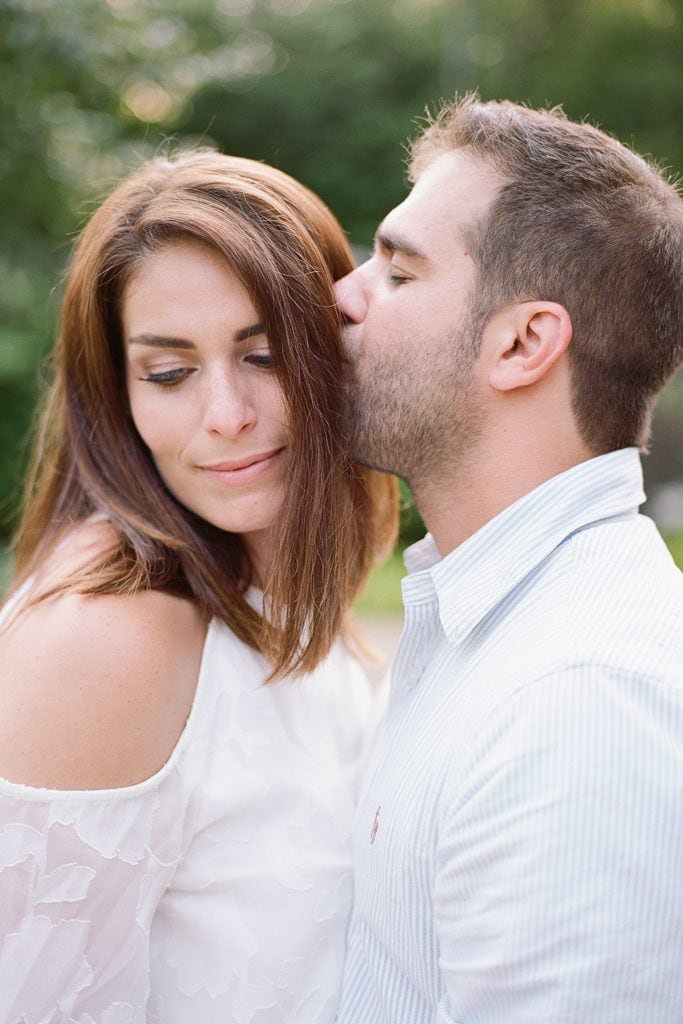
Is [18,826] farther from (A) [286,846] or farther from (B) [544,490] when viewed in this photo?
(B) [544,490]

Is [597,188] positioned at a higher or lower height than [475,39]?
lower

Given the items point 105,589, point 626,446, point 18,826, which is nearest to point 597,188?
point 626,446

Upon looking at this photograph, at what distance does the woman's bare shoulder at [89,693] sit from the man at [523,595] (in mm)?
512

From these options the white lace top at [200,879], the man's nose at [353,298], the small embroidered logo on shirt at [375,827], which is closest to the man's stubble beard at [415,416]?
the man's nose at [353,298]

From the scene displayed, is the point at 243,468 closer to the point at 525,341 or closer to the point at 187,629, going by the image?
the point at 187,629

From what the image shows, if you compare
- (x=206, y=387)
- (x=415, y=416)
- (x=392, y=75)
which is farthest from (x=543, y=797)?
(x=392, y=75)

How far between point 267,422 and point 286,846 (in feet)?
3.25

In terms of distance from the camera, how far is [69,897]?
1983mm

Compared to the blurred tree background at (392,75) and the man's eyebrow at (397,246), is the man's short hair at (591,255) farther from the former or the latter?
the blurred tree background at (392,75)

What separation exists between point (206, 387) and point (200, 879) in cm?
111

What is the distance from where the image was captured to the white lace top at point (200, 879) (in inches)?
77.9

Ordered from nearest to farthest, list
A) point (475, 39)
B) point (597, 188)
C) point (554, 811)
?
point (554, 811)
point (597, 188)
point (475, 39)

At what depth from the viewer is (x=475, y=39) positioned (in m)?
19.5

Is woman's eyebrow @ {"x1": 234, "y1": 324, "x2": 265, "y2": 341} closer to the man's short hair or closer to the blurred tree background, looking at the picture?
the man's short hair
